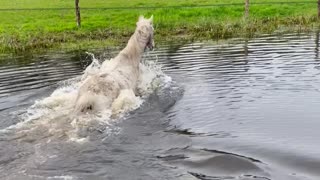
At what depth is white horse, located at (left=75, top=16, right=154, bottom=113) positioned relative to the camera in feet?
38.5

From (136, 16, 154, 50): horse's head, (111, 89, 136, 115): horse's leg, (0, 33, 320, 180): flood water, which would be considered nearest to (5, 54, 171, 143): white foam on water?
(111, 89, 136, 115): horse's leg

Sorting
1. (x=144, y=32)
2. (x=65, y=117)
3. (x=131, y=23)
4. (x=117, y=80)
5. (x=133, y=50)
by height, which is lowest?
(x=65, y=117)

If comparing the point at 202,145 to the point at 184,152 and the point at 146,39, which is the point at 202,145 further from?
the point at 146,39

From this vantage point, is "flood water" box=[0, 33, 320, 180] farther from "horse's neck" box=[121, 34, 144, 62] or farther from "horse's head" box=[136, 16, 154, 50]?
"horse's head" box=[136, 16, 154, 50]

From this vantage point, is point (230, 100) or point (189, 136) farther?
point (230, 100)

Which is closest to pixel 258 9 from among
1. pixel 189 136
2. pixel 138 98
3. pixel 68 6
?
pixel 68 6

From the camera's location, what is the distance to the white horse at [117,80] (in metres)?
11.8

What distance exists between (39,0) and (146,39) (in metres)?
41.6

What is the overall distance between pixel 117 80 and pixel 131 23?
24633mm

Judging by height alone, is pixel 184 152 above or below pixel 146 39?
below

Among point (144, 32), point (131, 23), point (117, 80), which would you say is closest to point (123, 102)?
point (117, 80)

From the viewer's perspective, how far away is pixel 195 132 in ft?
34.4

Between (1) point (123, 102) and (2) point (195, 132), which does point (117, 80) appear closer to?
(1) point (123, 102)

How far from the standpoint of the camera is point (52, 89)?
15.6m
